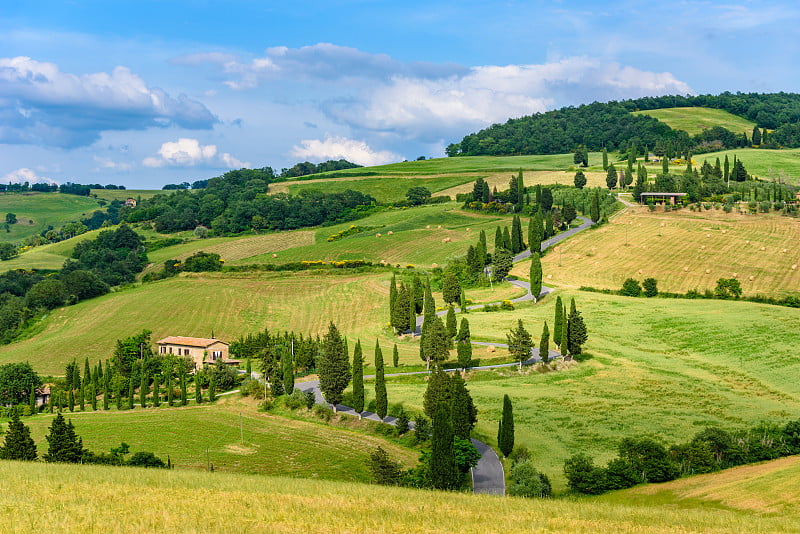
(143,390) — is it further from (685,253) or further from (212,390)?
(685,253)

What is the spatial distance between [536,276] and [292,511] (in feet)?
280

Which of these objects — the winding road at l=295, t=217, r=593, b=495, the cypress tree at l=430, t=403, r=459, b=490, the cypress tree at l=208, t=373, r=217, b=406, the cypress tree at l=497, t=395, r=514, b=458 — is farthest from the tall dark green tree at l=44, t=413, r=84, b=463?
the cypress tree at l=497, t=395, r=514, b=458

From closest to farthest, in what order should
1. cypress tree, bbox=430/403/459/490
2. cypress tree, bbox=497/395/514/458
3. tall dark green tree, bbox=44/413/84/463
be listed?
1. cypress tree, bbox=430/403/459/490
2. tall dark green tree, bbox=44/413/84/463
3. cypress tree, bbox=497/395/514/458

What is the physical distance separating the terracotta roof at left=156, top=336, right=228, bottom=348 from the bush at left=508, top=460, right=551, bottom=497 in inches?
2481

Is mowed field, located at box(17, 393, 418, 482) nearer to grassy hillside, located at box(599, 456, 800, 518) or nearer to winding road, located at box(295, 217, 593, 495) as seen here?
winding road, located at box(295, 217, 593, 495)

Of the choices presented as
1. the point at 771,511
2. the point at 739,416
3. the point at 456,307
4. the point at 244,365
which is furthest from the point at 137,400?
the point at 771,511

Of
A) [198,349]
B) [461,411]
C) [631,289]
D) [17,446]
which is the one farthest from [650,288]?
[17,446]

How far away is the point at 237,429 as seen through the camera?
67.6 meters

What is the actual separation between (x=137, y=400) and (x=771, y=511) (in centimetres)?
7192

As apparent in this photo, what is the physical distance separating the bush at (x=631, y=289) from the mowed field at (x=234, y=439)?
6064 cm

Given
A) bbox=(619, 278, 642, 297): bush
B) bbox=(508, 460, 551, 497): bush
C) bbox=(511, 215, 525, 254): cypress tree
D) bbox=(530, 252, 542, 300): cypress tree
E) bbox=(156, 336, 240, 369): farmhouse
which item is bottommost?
bbox=(156, 336, 240, 369): farmhouse

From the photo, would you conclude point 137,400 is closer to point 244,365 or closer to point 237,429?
point 244,365

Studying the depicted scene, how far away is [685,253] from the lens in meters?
124

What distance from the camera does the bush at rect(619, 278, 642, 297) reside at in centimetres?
10994
